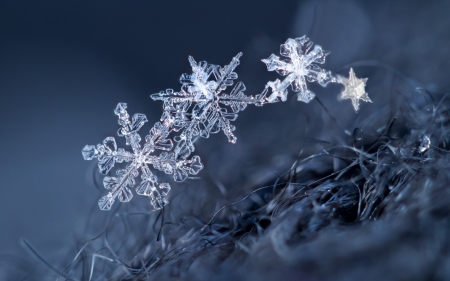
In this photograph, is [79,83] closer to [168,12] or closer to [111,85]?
[111,85]

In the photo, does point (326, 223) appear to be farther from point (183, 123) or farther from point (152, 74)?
point (152, 74)

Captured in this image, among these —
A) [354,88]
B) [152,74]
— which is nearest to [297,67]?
[354,88]

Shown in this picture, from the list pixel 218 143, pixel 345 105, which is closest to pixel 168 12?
pixel 218 143

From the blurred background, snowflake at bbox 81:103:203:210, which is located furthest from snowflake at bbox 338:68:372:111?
snowflake at bbox 81:103:203:210

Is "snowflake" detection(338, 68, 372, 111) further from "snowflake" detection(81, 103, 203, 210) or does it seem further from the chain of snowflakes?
"snowflake" detection(81, 103, 203, 210)

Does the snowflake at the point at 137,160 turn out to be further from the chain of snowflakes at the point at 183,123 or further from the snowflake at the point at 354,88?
the snowflake at the point at 354,88

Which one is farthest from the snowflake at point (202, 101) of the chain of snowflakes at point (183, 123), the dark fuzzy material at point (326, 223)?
the dark fuzzy material at point (326, 223)
